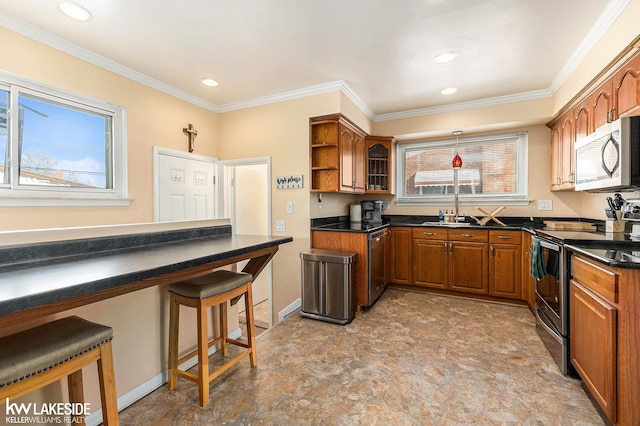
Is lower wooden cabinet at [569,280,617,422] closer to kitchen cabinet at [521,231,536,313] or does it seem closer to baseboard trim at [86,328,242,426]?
kitchen cabinet at [521,231,536,313]

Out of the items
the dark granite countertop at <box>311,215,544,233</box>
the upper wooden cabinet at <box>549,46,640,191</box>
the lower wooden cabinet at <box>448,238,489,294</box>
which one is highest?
the upper wooden cabinet at <box>549,46,640,191</box>

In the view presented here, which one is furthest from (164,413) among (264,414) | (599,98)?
(599,98)

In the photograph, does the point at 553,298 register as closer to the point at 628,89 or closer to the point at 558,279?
the point at 558,279

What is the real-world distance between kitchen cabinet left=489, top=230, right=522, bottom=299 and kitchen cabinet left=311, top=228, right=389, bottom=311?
4.49 ft

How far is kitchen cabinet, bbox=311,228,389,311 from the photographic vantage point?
3174mm

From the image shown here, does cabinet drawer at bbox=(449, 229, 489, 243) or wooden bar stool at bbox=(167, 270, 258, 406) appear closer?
wooden bar stool at bbox=(167, 270, 258, 406)

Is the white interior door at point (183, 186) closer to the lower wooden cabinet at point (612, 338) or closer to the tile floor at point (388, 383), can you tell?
the tile floor at point (388, 383)

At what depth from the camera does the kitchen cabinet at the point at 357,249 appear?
Answer: 3174mm

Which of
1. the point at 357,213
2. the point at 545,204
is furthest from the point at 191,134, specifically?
the point at 545,204

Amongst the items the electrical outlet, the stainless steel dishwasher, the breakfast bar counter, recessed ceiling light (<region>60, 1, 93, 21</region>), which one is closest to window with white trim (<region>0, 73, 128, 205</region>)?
recessed ceiling light (<region>60, 1, 93, 21</region>)

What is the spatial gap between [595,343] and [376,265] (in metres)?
2.00

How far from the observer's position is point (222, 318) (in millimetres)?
2281

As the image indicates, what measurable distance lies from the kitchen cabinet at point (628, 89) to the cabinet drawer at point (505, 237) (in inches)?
62.3

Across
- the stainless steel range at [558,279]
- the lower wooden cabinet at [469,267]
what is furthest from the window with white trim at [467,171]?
the stainless steel range at [558,279]
